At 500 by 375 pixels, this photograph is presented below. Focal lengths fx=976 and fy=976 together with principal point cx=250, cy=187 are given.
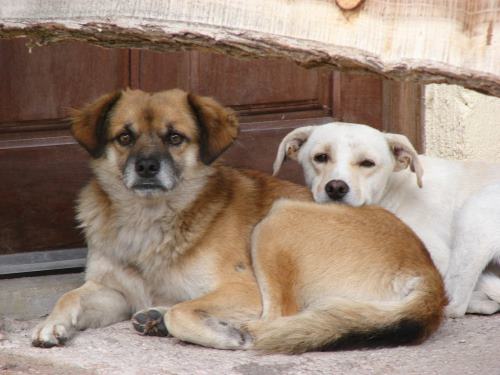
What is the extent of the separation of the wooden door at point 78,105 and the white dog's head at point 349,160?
1.61ft

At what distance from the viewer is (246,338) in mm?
3936

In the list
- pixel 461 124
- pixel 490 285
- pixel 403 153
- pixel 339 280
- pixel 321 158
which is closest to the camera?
pixel 339 280

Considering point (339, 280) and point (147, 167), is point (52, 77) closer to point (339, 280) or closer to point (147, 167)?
point (147, 167)

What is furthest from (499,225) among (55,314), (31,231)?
(31,231)

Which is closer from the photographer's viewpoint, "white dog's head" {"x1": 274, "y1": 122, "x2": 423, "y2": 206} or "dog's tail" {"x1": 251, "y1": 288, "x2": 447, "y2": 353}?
"dog's tail" {"x1": 251, "y1": 288, "x2": 447, "y2": 353}

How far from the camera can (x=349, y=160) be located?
4598mm

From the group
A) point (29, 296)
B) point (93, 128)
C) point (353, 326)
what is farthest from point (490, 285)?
point (29, 296)

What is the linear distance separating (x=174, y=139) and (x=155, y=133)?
0.09 m

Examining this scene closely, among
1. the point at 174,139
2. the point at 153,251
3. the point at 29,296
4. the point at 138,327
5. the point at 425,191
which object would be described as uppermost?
the point at 174,139

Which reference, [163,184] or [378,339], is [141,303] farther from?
[378,339]

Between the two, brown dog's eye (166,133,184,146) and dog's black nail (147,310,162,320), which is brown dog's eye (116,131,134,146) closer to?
brown dog's eye (166,133,184,146)

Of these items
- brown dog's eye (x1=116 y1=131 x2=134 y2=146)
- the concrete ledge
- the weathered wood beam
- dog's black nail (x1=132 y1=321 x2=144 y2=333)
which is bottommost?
the concrete ledge

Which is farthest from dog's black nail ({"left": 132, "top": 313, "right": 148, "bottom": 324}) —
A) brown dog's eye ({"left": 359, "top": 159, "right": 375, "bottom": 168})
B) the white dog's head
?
brown dog's eye ({"left": 359, "top": 159, "right": 375, "bottom": 168})

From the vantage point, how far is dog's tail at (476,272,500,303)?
4.54m
